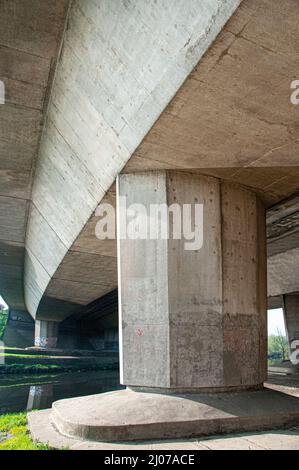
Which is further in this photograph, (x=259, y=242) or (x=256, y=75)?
(x=259, y=242)

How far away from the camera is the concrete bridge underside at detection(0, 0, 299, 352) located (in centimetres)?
436

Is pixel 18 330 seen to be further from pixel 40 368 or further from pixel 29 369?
pixel 29 369

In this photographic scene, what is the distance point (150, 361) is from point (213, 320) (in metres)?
1.26

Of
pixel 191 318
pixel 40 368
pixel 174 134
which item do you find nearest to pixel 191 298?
pixel 191 318

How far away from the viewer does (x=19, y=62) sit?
667cm

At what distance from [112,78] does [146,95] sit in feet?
2.54

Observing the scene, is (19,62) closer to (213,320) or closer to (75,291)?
(213,320)

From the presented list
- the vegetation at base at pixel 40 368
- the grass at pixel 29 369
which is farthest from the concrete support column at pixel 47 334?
the grass at pixel 29 369

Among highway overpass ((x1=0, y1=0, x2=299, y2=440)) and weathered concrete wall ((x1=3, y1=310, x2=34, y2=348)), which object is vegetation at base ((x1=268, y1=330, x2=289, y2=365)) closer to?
highway overpass ((x1=0, y1=0, x2=299, y2=440))

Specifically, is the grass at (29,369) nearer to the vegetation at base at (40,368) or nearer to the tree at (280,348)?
the vegetation at base at (40,368)

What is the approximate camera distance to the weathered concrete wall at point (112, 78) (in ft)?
14.8

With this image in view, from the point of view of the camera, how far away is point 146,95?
18.3 feet

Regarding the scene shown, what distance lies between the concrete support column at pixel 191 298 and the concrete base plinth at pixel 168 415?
→ 0.42 meters

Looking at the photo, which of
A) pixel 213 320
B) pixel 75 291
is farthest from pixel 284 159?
pixel 75 291
